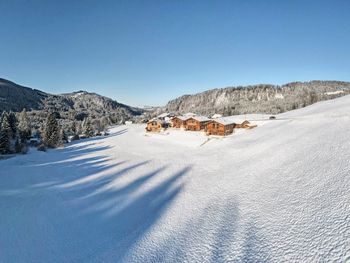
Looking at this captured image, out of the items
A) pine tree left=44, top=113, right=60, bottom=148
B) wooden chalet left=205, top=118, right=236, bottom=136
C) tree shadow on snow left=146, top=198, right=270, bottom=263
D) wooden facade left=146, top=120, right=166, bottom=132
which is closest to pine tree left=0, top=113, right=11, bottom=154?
pine tree left=44, top=113, right=60, bottom=148

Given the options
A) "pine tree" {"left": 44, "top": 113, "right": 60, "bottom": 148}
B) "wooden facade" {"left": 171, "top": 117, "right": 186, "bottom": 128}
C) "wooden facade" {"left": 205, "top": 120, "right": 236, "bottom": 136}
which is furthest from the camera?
"wooden facade" {"left": 171, "top": 117, "right": 186, "bottom": 128}

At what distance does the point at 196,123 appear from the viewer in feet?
212

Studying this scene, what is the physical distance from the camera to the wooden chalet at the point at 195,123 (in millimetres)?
64125

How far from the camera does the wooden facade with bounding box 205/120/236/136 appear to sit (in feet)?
175

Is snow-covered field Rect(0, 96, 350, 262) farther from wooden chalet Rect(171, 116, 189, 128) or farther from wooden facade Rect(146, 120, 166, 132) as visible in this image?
wooden facade Rect(146, 120, 166, 132)

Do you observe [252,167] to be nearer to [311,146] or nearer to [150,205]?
[311,146]

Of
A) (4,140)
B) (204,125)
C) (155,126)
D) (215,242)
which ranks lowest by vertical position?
(215,242)

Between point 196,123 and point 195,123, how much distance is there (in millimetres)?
391

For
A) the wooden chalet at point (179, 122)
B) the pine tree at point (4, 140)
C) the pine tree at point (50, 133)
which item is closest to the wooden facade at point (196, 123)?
the wooden chalet at point (179, 122)

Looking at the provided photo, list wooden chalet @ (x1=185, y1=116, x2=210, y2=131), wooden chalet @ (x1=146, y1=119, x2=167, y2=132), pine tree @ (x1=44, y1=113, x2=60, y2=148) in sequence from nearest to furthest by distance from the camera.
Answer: pine tree @ (x1=44, y1=113, x2=60, y2=148) < wooden chalet @ (x1=185, y1=116, x2=210, y2=131) < wooden chalet @ (x1=146, y1=119, x2=167, y2=132)

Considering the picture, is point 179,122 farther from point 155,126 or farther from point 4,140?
point 4,140

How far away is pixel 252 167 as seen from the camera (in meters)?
23.6

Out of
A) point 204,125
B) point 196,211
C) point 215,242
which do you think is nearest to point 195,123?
point 204,125

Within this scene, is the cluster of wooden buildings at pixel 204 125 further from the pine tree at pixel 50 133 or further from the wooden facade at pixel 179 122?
the pine tree at pixel 50 133
